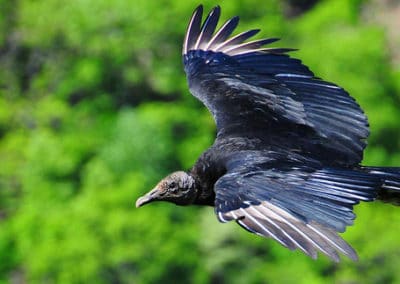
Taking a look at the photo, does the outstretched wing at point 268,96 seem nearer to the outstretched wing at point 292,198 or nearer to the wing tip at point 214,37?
the wing tip at point 214,37

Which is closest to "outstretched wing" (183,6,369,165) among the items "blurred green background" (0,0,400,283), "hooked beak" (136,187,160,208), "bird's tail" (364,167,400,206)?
"bird's tail" (364,167,400,206)

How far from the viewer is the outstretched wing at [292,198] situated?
10.5 metres

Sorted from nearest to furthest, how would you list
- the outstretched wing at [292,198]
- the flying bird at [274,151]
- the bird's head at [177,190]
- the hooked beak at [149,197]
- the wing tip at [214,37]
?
the outstretched wing at [292,198] → the flying bird at [274,151] → the hooked beak at [149,197] → the bird's head at [177,190] → the wing tip at [214,37]

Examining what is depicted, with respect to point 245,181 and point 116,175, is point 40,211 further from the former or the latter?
point 245,181

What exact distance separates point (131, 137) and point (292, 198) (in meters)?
41.3

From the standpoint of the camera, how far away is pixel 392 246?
132ft

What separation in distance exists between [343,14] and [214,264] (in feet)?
72.5

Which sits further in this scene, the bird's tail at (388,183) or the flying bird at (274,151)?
the bird's tail at (388,183)

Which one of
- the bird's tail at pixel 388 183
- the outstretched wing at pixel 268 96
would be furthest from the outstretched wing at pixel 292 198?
the outstretched wing at pixel 268 96

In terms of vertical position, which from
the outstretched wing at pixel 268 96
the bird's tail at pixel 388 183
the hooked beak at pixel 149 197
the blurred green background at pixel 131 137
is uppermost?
the outstretched wing at pixel 268 96

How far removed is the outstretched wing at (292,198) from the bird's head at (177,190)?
50cm

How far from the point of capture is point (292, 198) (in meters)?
11.2

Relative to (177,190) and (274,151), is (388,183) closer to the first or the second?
(274,151)

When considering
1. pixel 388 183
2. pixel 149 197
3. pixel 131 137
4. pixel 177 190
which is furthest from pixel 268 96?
pixel 131 137
